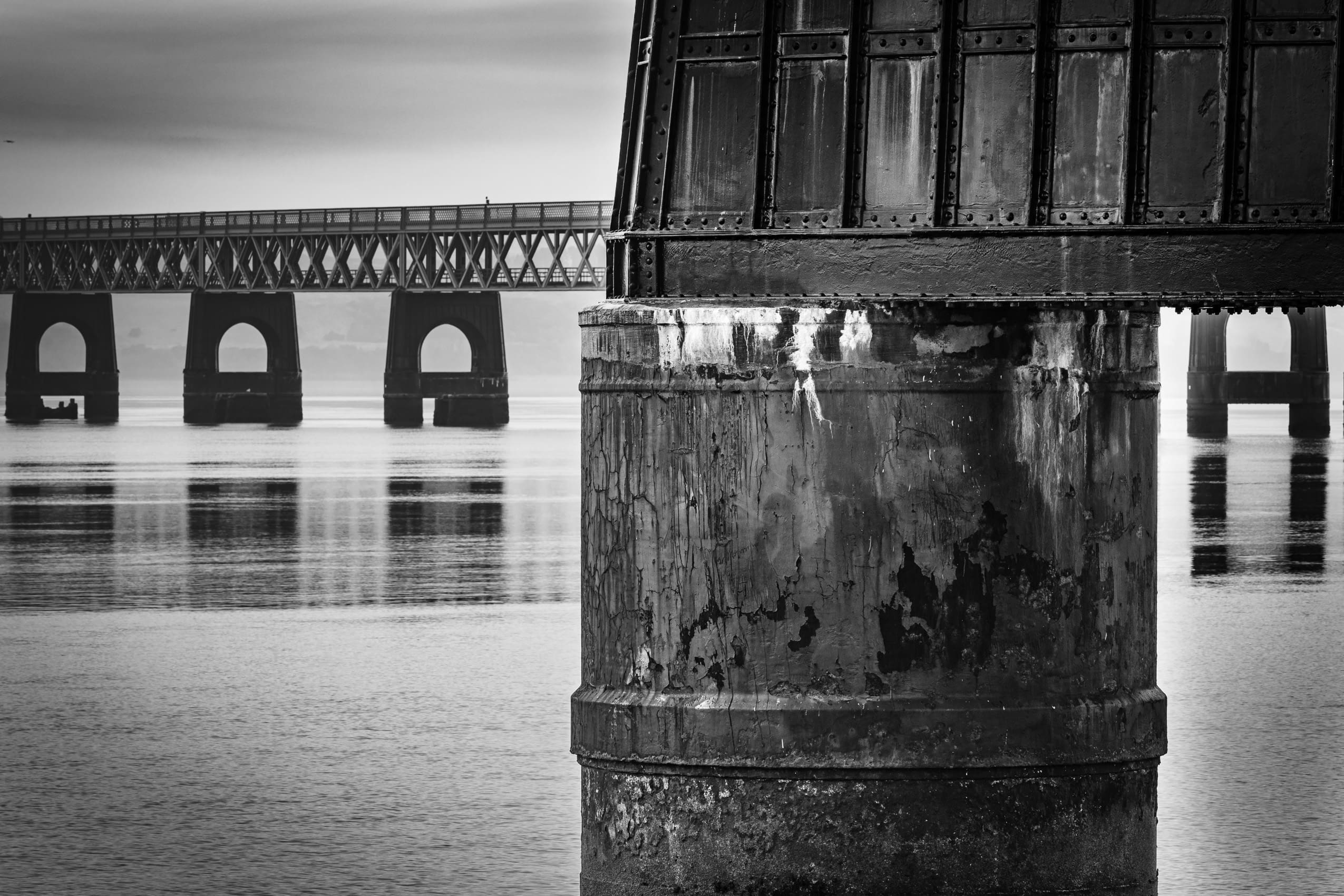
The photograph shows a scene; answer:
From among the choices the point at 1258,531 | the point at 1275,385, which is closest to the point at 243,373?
the point at 1275,385

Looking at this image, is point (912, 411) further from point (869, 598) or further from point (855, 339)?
point (869, 598)

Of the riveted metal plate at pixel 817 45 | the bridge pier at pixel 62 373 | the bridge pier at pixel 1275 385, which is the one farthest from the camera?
the bridge pier at pixel 62 373

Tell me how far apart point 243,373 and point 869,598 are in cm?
12618

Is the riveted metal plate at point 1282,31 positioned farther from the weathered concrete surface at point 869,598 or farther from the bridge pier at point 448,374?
the bridge pier at point 448,374

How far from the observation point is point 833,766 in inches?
308

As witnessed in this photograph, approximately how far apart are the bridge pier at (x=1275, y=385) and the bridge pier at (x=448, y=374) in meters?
39.2

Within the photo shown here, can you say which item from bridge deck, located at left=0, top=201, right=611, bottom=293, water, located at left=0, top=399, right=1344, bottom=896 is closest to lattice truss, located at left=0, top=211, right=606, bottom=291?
bridge deck, located at left=0, top=201, right=611, bottom=293

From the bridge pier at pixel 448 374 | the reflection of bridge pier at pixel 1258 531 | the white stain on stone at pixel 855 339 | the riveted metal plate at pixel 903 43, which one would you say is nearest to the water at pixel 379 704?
the reflection of bridge pier at pixel 1258 531

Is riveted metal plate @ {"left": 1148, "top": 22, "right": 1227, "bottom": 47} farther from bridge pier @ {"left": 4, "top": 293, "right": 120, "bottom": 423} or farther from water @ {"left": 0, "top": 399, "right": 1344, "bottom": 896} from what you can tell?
bridge pier @ {"left": 4, "top": 293, "right": 120, "bottom": 423}

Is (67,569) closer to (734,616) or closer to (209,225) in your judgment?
(734,616)

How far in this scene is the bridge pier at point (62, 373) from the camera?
135750 mm

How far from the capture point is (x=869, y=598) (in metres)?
7.79

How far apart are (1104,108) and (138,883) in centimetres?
509

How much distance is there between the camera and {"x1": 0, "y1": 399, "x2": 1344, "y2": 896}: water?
9.70m
